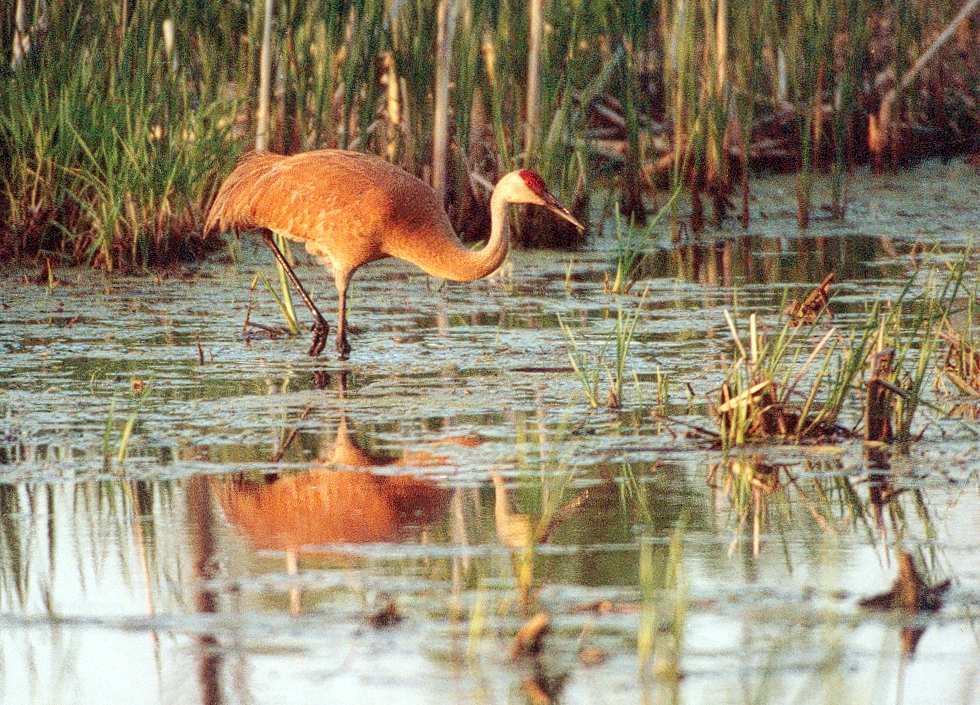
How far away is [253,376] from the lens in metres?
7.26

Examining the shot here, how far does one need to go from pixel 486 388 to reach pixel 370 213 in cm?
151

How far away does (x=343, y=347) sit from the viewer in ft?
25.7

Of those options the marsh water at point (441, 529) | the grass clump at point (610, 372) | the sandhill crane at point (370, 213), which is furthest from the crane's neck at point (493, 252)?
the grass clump at point (610, 372)

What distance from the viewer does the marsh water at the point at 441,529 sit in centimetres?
372

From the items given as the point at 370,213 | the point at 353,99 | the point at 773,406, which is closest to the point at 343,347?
the point at 370,213

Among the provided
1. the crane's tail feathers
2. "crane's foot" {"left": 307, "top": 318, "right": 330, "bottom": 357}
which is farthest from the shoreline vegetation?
"crane's foot" {"left": 307, "top": 318, "right": 330, "bottom": 357}

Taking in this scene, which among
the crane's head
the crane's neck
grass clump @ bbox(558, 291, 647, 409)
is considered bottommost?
grass clump @ bbox(558, 291, 647, 409)

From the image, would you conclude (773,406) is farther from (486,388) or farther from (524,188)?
(524,188)

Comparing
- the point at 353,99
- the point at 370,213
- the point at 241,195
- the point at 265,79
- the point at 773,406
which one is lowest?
the point at 773,406

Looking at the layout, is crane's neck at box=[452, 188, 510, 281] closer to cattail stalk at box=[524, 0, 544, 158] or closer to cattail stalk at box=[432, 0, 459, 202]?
cattail stalk at box=[432, 0, 459, 202]

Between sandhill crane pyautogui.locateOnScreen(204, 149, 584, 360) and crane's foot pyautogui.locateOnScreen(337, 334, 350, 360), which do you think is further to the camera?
sandhill crane pyautogui.locateOnScreen(204, 149, 584, 360)

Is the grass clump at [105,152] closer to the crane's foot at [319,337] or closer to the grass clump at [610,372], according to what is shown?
the crane's foot at [319,337]

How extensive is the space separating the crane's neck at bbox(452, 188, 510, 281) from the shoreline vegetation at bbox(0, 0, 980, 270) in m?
1.16

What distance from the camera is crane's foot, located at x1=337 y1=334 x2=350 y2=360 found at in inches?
307
